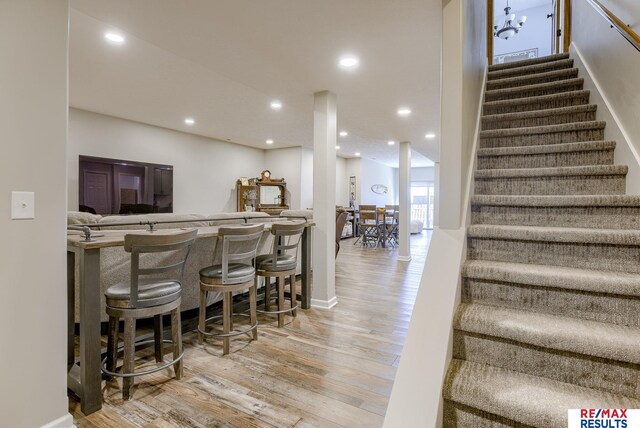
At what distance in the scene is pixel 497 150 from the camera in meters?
2.28

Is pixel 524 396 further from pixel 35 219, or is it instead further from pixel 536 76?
pixel 536 76

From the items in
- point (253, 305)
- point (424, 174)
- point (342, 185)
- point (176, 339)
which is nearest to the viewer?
point (176, 339)

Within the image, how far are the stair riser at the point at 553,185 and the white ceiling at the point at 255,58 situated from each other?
3.84ft

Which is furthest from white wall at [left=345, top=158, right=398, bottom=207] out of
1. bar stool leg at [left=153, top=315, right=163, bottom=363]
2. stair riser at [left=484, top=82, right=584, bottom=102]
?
bar stool leg at [left=153, top=315, right=163, bottom=363]

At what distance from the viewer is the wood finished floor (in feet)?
5.56

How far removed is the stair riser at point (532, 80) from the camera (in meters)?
2.91

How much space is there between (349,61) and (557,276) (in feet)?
7.41

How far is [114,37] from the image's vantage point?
2686mm

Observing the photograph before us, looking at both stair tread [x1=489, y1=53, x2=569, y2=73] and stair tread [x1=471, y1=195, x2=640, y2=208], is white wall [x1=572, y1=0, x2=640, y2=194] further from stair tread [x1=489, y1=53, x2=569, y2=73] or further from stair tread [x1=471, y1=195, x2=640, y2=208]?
stair tread [x1=489, y1=53, x2=569, y2=73]

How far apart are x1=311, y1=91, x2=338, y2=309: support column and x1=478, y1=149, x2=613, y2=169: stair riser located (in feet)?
5.25

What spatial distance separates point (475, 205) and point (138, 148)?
594cm

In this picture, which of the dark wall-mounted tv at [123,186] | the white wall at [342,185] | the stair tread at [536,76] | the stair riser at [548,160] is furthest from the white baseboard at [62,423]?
the white wall at [342,185]

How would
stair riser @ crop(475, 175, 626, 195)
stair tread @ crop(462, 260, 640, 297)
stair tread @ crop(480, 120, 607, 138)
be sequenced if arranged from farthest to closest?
stair tread @ crop(480, 120, 607, 138) < stair riser @ crop(475, 175, 626, 195) < stair tread @ crop(462, 260, 640, 297)

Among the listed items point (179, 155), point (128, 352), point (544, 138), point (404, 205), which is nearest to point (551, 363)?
point (544, 138)
